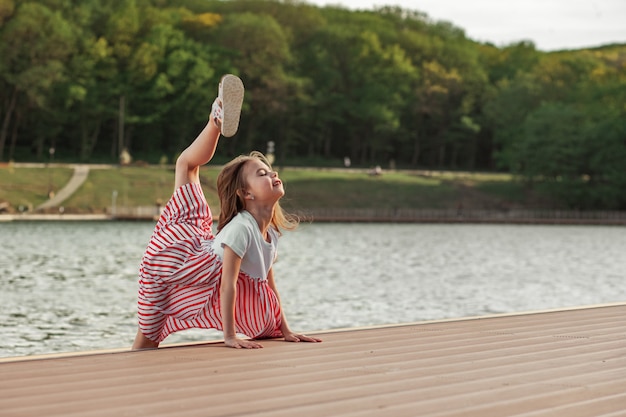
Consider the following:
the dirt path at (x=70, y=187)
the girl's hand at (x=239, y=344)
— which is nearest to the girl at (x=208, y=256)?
the girl's hand at (x=239, y=344)

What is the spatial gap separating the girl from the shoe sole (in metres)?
0.24

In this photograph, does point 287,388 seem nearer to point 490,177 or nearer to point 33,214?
point 33,214

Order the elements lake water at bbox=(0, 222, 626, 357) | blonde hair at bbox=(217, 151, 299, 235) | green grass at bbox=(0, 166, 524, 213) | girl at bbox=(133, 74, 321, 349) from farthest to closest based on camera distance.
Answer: green grass at bbox=(0, 166, 524, 213) → lake water at bbox=(0, 222, 626, 357) → blonde hair at bbox=(217, 151, 299, 235) → girl at bbox=(133, 74, 321, 349)

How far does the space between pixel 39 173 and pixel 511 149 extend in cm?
3293

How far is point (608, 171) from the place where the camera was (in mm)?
61562

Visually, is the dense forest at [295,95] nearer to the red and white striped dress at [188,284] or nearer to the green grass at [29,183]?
the green grass at [29,183]

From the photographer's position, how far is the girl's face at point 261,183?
5461 mm

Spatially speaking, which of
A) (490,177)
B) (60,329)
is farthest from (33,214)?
(60,329)

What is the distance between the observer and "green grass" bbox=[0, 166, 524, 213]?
5256 centimetres

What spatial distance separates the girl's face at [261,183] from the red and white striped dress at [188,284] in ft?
0.89

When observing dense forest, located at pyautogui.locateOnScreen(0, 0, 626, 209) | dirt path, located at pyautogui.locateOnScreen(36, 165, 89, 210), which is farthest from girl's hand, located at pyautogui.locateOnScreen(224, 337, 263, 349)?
dense forest, located at pyautogui.locateOnScreen(0, 0, 626, 209)

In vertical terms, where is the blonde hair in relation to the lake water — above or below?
above

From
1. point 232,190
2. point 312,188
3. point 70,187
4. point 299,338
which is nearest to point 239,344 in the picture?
point 299,338

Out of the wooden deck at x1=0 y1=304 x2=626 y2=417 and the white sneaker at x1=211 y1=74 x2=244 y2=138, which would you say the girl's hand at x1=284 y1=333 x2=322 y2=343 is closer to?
the wooden deck at x1=0 y1=304 x2=626 y2=417
